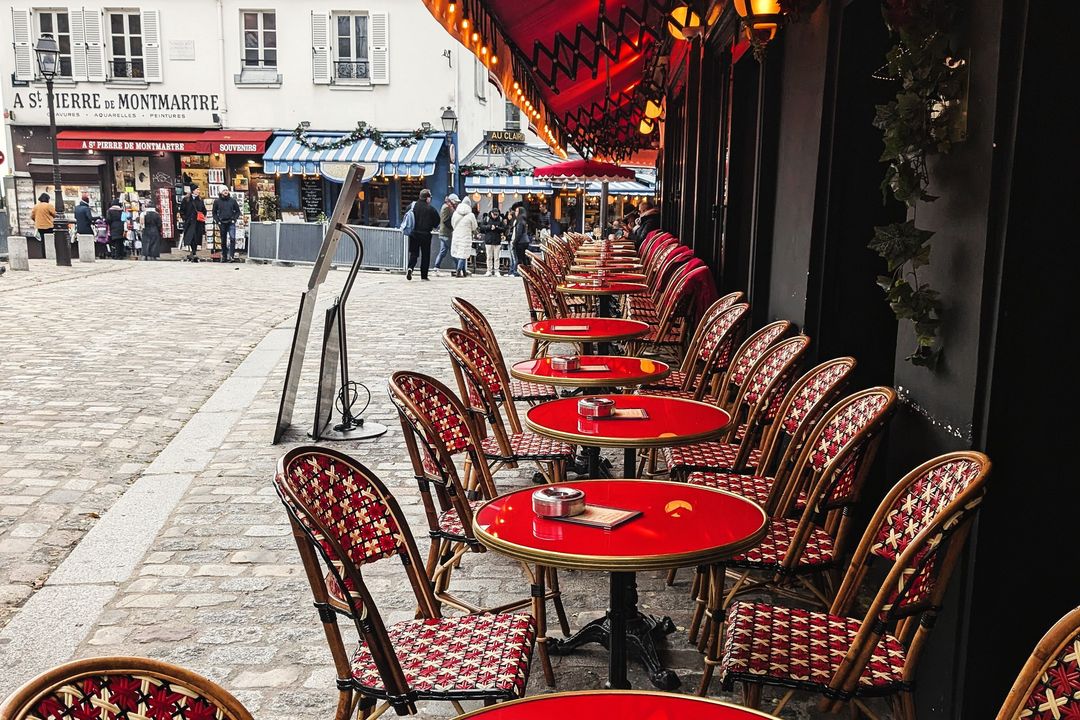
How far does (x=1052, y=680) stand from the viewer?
187cm

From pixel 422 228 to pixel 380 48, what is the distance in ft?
32.8

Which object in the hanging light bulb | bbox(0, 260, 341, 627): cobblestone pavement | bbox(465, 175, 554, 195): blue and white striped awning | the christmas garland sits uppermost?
the christmas garland

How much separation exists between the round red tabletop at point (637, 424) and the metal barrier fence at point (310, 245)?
18940 mm

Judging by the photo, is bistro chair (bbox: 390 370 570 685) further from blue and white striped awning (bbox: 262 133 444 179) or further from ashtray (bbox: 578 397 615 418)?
blue and white striped awning (bbox: 262 133 444 179)

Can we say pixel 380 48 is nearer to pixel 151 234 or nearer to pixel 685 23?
pixel 151 234

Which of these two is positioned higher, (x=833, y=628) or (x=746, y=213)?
(x=746, y=213)

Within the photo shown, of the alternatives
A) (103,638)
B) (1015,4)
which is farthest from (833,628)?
(103,638)

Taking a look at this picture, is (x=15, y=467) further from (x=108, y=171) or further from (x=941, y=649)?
(x=108, y=171)

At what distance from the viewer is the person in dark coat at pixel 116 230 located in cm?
2606

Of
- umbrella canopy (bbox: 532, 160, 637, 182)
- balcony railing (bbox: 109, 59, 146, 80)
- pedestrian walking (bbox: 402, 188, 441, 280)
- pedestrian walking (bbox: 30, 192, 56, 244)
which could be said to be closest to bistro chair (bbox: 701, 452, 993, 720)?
umbrella canopy (bbox: 532, 160, 637, 182)

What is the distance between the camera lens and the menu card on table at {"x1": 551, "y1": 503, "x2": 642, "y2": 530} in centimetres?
285

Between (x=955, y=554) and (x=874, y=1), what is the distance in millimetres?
3320

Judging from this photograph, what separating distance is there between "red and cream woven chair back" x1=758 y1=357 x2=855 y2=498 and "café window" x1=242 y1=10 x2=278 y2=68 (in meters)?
26.1

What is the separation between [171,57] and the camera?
91.4 ft
